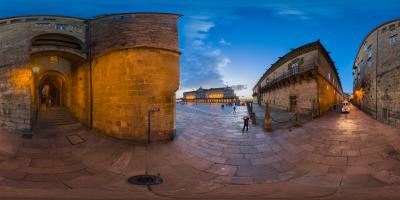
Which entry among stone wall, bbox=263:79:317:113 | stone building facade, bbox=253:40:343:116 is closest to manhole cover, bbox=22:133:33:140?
stone building facade, bbox=253:40:343:116

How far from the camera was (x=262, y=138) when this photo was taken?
1022 centimetres

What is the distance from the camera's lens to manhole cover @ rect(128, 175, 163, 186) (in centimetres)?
563

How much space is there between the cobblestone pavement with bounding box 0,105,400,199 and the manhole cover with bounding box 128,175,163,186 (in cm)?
23

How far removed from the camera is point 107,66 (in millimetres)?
9438

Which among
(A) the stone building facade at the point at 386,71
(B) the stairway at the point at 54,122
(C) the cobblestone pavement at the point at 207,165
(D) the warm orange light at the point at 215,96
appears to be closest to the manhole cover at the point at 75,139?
(C) the cobblestone pavement at the point at 207,165

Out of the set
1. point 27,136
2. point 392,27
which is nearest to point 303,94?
point 392,27

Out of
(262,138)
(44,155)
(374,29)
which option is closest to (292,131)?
(262,138)

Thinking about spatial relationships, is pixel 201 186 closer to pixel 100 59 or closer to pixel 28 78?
pixel 100 59

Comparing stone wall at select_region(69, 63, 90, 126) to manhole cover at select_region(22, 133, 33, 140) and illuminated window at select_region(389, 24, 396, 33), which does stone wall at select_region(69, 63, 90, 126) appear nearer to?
manhole cover at select_region(22, 133, 33, 140)

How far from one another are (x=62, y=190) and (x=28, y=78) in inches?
297

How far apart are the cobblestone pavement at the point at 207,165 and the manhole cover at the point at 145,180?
0.23 meters

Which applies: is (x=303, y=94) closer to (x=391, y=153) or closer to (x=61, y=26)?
(x=391, y=153)

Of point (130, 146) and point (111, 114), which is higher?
point (111, 114)

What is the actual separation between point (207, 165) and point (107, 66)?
21.4 feet
